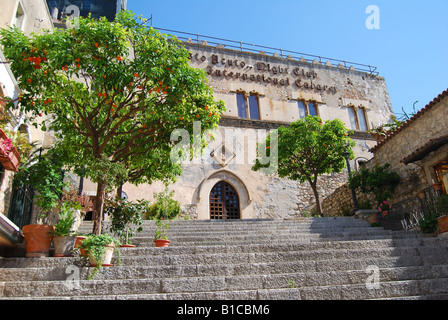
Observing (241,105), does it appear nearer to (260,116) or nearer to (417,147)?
(260,116)

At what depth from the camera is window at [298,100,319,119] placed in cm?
2069

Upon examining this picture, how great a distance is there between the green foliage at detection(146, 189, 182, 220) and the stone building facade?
1011 millimetres

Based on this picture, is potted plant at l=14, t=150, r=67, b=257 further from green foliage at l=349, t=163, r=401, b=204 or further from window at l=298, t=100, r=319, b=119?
window at l=298, t=100, r=319, b=119

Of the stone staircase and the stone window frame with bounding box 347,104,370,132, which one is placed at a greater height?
the stone window frame with bounding box 347,104,370,132

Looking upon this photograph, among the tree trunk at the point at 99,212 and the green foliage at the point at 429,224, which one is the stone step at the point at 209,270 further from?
the green foliage at the point at 429,224

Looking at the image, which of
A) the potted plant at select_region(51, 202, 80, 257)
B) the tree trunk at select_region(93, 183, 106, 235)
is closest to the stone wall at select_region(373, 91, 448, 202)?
the tree trunk at select_region(93, 183, 106, 235)

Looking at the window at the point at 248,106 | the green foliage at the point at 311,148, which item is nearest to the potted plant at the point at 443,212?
the green foliage at the point at 311,148

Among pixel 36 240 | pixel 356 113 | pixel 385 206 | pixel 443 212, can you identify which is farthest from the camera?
pixel 356 113

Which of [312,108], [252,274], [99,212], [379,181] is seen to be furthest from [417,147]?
[99,212]

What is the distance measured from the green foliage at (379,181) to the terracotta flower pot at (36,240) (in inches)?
409

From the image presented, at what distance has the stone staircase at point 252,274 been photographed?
15.1 feet

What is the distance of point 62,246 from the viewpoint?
5.98m

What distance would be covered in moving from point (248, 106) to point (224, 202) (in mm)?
6115
